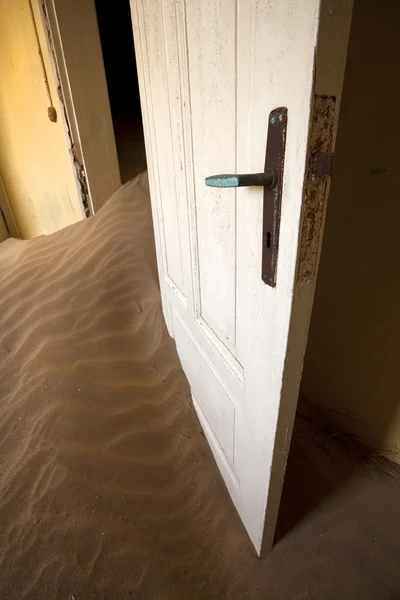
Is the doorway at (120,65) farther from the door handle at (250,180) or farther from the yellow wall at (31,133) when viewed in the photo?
the door handle at (250,180)

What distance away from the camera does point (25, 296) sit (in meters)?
2.27

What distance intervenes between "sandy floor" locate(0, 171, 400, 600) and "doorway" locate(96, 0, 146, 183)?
276 centimetres

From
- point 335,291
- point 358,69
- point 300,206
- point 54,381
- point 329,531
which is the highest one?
point 358,69

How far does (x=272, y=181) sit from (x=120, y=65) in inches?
208

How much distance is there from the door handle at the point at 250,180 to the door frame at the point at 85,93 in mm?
2739

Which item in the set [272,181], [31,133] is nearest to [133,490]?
[272,181]

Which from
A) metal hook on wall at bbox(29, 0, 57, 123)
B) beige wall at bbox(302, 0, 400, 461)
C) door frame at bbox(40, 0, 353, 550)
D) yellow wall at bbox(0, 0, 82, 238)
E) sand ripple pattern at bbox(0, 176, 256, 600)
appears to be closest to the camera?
door frame at bbox(40, 0, 353, 550)

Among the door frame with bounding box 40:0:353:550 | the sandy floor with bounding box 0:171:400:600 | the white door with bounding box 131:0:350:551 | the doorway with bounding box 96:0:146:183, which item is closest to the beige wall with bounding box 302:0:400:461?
the sandy floor with bounding box 0:171:400:600

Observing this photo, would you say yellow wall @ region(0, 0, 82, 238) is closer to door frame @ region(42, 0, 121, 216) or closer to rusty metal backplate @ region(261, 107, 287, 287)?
door frame @ region(42, 0, 121, 216)

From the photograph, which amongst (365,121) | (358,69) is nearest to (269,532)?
(365,121)

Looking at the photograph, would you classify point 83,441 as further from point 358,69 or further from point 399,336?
point 358,69

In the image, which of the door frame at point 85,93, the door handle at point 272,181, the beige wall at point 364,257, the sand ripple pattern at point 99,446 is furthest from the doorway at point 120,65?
the door handle at point 272,181

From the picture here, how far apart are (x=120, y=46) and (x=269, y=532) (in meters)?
5.88

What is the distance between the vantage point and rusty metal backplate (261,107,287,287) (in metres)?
0.58
